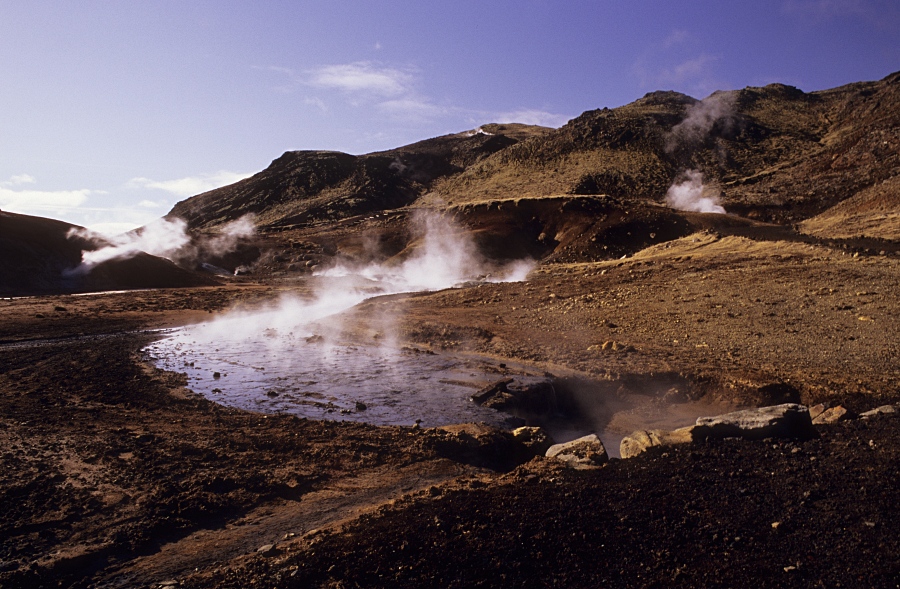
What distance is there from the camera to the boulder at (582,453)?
249 inches

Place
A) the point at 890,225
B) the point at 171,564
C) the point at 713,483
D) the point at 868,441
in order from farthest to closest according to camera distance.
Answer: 1. the point at 890,225
2. the point at 868,441
3. the point at 713,483
4. the point at 171,564

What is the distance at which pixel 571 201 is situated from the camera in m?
34.2

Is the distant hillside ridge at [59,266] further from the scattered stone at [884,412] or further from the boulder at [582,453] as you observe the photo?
the scattered stone at [884,412]

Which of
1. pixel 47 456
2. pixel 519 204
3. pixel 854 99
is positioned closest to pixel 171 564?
pixel 47 456

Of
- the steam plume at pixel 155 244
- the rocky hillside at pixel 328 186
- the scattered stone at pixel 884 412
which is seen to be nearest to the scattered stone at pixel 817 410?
the scattered stone at pixel 884 412

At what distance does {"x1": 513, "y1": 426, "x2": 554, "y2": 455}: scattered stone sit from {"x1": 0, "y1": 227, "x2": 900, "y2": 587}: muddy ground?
0.14 meters

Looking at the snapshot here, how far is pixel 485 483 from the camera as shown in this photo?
624 cm

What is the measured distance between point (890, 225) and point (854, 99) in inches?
2153

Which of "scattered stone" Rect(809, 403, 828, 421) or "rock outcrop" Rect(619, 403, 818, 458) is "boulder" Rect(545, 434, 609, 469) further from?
"scattered stone" Rect(809, 403, 828, 421)

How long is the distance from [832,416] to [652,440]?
2.58 m

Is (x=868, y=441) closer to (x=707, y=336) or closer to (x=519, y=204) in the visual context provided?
(x=707, y=336)

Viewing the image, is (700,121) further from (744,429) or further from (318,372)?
(744,429)

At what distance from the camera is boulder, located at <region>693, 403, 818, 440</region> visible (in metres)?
6.46

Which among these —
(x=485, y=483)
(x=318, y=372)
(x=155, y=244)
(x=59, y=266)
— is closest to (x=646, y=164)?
(x=155, y=244)
